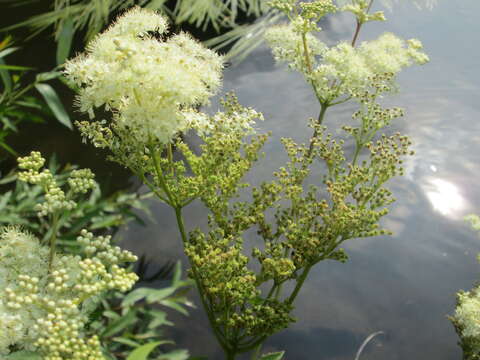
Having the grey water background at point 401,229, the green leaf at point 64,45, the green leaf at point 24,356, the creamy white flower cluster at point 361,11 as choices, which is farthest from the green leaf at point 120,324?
the creamy white flower cluster at point 361,11

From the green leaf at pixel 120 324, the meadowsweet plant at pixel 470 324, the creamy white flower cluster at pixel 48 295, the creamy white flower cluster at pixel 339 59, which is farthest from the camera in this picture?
the creamy white flower cluster at pixel 339 59

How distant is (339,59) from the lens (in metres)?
0.89

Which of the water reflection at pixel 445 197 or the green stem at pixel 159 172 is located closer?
the green stem at pixel 159 172

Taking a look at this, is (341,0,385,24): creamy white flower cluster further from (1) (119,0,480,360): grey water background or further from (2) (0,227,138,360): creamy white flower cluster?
(2) (0,227,138,360): creamy white flower cluster

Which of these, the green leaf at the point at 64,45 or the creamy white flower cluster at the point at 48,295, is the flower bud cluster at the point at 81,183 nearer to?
the creamy white flower cluster at the point at 48,295

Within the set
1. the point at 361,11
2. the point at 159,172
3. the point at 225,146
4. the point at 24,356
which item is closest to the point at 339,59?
the point at 361,11

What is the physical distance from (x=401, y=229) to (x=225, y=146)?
629 mm

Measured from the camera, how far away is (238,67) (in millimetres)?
1509

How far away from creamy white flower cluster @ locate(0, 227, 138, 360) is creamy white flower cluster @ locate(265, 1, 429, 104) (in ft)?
1.81

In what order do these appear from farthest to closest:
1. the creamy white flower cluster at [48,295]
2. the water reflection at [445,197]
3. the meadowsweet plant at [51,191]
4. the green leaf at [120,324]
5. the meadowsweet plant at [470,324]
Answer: the water reflection at [445,197]
the meadowsweet plant at [470,324]
the green leaf at [120,324]
the meadowsweet plant at [51,191]
the creamy white flower cluster at [48,295]

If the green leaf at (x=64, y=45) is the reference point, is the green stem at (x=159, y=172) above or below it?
below

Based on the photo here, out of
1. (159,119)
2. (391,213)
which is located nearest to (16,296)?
(159,119)

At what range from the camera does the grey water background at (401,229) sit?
0.98 meters

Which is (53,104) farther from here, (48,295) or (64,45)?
(48,295)
